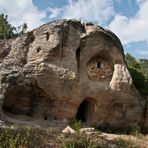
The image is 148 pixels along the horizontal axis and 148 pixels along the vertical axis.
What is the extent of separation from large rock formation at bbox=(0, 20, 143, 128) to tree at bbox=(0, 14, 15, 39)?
36.3ft

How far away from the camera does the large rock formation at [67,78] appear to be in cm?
1875

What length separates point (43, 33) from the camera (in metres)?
19.6

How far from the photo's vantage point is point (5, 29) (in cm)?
3120

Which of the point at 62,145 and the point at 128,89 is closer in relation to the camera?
→ the point at 62,145

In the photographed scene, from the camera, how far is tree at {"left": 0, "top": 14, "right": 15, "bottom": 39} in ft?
101

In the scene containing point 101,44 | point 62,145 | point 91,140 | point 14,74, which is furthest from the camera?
point 101,44

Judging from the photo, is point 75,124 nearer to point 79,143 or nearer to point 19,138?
point 79,143

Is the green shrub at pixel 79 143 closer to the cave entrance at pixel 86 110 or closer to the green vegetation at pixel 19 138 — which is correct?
the green vegetation at pixel 19 138

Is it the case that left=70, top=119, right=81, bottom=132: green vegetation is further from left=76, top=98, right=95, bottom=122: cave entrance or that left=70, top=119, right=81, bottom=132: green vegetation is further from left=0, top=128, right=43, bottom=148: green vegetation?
left=0, top=128, right=43, bottom=148: green vegetation

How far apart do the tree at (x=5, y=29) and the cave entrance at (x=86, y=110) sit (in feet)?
38.1

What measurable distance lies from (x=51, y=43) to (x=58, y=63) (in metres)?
1.03

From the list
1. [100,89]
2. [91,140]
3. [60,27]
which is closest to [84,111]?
[100,89]

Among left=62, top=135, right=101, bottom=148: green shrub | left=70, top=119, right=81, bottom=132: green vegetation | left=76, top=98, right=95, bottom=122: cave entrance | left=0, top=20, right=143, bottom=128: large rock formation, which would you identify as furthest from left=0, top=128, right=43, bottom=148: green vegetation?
left=76, top=98, right=95, bottom=122: cave entrance

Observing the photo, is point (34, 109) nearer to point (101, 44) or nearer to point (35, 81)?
point (35, 81)
